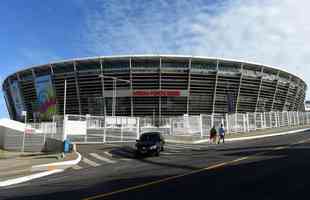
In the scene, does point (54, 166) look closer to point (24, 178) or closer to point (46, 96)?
point (24, 178)

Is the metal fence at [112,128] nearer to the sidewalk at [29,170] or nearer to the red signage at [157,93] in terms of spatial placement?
the sidewalk at [29,170]

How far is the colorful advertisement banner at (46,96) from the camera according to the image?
7312cm

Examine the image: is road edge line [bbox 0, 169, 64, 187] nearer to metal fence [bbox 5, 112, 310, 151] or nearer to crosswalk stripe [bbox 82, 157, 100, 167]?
crosswalk stripe [bbox 82, 157, 100, 167]

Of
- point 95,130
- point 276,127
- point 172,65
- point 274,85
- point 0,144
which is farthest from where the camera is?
point 274,85

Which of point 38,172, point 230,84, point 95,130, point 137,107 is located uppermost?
point 230,84

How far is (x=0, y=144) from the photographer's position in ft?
108

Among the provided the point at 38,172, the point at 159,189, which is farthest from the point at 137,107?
the point at 159,189

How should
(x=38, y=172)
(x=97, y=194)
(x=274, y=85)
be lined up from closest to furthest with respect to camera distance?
(x=97, y=194)
(x=38, y=172)
(x=274, y=85)

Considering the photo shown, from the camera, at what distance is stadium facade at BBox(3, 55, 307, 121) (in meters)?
65.8

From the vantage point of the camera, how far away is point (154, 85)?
66312 millimetres

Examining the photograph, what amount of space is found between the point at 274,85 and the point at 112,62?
37410 millimetres

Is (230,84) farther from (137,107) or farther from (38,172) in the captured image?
(38,172)

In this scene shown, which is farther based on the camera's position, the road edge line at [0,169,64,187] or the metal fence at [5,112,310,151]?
the metal fence at [5,112,310,151]

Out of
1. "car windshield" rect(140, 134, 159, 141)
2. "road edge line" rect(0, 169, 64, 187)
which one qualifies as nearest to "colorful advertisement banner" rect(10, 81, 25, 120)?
"car windshield" rect(140, 134, 159, 141)
